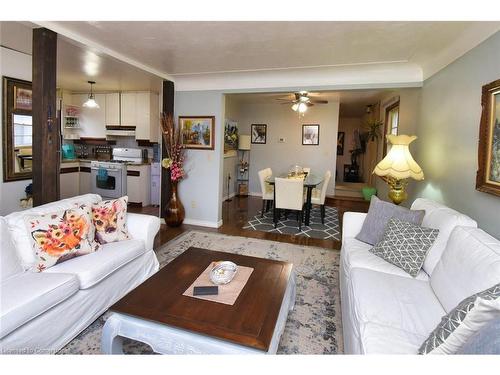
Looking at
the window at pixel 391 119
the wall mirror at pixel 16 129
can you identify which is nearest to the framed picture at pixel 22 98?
the wall mirror at pixel 16 129

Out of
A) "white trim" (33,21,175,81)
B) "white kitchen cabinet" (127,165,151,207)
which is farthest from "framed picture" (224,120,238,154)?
"white trim" (33,21,175,81)

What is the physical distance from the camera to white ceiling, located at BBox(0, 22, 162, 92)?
2.86 meters

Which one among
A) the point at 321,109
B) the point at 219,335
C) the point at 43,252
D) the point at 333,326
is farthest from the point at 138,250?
the point at 321,109

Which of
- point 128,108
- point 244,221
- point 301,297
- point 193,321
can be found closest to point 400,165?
point 301,297

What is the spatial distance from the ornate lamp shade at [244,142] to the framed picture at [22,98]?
4.25m

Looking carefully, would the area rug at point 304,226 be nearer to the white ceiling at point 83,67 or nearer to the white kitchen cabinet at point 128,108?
the white ceiling at point 83,67

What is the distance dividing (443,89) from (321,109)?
3945 mm

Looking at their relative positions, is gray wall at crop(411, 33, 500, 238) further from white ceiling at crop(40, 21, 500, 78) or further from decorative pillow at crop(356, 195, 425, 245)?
decorative pillow at crop(356, 195, 425, 245)

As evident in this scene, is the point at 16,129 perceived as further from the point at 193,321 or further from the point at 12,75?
the point at 193,321

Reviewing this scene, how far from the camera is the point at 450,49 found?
2707 mm

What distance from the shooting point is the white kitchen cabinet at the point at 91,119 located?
6237mm

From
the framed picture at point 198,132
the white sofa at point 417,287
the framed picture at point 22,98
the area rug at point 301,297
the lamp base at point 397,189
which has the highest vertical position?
the framed picture at point 22,98

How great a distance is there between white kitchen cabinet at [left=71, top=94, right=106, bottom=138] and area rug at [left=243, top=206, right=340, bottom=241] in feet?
13.0

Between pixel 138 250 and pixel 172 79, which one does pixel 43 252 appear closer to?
pixel 138 250
